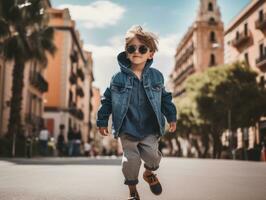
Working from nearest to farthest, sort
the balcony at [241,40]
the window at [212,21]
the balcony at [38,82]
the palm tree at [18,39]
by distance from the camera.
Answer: the palm tree at [18,39] → the balcony at [38,82] → the balcony at [241,40] → the window at [212,21]

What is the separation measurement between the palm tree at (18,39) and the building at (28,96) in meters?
4.80

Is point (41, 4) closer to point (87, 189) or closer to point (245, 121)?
point (245, 121)

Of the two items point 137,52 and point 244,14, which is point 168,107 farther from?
point 244,14

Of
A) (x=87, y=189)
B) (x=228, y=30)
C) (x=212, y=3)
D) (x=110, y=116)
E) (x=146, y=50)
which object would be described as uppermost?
(x=212, y=3)

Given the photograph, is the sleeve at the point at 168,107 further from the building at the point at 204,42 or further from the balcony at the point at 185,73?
the balcony at the point at 185,73

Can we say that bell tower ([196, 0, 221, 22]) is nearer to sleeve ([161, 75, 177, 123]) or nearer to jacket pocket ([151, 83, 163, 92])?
sleeve ([161, 75, 177, 123])

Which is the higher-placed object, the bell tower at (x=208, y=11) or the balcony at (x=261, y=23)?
the bell tower at (x=208, y=11)

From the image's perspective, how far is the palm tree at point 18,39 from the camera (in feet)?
79.3

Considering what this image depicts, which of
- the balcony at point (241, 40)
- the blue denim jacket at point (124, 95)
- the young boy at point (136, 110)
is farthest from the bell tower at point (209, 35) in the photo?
the young boy at point (136, 110)

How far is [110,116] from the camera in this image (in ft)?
15.9

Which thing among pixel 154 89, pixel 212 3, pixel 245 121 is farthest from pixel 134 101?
pixel 212 3

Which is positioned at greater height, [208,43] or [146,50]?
[208,43]

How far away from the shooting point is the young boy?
453 centimetres

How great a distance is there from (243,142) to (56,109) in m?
17.8
